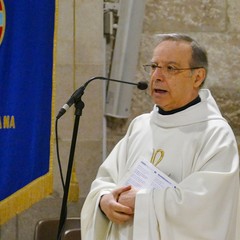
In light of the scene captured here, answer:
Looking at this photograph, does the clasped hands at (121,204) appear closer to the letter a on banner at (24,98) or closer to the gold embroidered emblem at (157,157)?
the gold embroidered emblem at (157,157)

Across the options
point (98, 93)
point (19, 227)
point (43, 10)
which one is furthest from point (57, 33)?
point (19, 227)

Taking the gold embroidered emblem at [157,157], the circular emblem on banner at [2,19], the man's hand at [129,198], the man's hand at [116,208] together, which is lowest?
the man's hand at [116,208]

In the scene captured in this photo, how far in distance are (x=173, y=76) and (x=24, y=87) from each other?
1.58 m

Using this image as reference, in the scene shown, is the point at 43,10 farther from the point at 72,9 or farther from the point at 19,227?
the point at 19,227

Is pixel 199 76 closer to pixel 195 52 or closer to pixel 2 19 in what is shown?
pixel 195 52

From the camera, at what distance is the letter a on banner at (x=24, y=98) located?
150 inches

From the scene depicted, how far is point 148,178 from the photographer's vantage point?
95.4 inches

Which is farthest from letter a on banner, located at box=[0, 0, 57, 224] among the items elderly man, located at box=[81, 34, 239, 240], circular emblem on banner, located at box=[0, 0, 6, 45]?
elderly man, located at box=[81, 34, 239, 240]

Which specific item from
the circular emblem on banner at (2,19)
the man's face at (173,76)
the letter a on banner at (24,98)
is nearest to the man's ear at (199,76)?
the man's face at (173,76)

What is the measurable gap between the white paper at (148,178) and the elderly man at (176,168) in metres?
→ 0.03

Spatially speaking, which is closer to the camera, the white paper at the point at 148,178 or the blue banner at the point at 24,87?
the white paper at the point at 148,178

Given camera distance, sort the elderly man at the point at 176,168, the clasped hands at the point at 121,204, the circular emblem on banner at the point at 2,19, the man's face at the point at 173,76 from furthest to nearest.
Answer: the circular emblem on banner at the point at 2,19 → the man's face at the point at 173,76 → the clasped hands at the point at 121,204 → the elderly man at the point at 176,168

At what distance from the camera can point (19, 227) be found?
399cm

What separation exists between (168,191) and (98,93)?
1820mm
